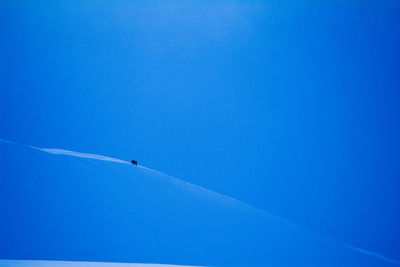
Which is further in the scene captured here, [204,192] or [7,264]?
[204,192]

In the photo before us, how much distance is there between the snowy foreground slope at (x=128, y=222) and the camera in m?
2.59

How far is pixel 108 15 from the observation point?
3.25 metres

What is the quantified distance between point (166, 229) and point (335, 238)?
5.75ft

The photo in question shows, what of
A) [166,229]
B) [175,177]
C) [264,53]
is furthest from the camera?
[264,53]

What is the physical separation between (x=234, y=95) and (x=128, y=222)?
176cm

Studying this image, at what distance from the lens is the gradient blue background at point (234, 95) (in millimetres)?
2957

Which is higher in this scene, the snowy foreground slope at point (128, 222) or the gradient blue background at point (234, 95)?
the gradient blue background at point (234, 95)

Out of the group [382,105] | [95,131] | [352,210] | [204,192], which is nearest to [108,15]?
[95,131]

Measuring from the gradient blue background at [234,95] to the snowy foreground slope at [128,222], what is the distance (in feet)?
0.48

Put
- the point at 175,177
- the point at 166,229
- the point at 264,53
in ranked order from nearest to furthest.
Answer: the point at 166,229
the point at 175,177
the point at 264,53

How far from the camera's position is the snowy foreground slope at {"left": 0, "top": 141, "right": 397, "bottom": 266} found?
2592 millimetres

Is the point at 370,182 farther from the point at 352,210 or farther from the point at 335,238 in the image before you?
the point at 335,238

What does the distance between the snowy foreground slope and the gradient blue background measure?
0.15m

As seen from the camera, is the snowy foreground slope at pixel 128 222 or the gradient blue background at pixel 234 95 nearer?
the snowy foreground slope at pixel 128 222
